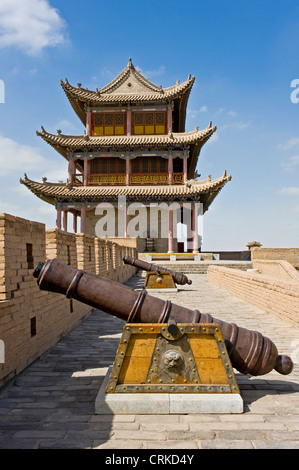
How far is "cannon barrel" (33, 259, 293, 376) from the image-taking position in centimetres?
272

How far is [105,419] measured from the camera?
245cm

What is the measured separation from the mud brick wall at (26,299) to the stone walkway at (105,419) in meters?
0.23

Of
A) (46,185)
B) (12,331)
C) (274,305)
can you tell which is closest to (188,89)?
(46,185)

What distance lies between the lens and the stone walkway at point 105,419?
214cm

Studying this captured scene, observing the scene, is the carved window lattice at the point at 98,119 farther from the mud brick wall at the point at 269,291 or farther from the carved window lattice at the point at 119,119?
the mud brick wall at the point at 269,291

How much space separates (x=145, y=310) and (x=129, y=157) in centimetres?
2138

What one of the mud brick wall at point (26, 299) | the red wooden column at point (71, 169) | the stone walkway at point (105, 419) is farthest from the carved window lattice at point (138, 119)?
the stone walkway at point (105, 419)

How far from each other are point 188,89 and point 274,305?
20222 millimetres

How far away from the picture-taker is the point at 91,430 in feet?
7.49

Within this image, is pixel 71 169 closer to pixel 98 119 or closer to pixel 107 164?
pixel 107 164

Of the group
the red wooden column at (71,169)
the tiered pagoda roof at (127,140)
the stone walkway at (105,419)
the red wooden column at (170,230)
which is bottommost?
the stone walkway at (105,419)

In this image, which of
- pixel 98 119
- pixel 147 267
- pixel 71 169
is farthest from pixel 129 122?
pixel 147 267

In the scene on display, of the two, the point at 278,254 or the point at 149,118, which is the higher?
the point at 149,118

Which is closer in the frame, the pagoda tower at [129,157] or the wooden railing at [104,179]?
the pagoda tower at [129,157]
